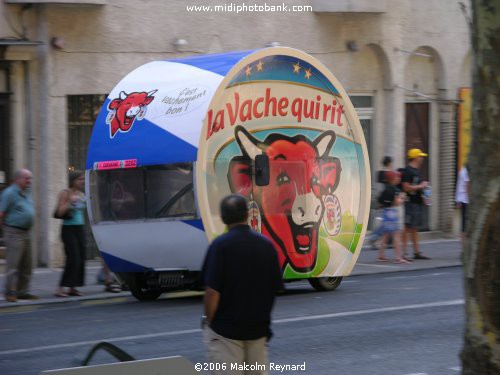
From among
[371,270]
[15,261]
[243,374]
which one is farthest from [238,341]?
[371,270]

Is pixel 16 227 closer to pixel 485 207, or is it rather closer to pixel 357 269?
pixel 357 269

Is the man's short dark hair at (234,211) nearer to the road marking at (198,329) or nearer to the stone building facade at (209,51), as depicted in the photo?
the road marking at (198,329)

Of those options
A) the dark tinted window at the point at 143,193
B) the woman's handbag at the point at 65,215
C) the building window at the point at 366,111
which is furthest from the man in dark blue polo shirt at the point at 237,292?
the building window at the point at 366,111

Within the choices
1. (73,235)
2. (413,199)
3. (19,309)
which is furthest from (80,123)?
(413,199)

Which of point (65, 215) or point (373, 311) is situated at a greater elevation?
point (65, 215)

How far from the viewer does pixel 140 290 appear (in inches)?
564

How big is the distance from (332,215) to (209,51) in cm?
698

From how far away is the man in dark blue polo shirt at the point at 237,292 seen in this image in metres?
6.16

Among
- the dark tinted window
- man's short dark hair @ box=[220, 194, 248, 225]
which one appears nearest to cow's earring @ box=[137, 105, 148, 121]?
the dark tinted window

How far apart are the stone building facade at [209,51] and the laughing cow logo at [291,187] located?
5347mm

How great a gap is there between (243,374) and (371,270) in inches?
458

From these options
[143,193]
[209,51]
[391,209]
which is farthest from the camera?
[209,51]

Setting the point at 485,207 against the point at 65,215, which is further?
the point at 65,215

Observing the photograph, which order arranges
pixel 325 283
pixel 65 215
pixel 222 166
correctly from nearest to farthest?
1. pixel 222 166
2. pixel 325 283
3. pixel 65 215
